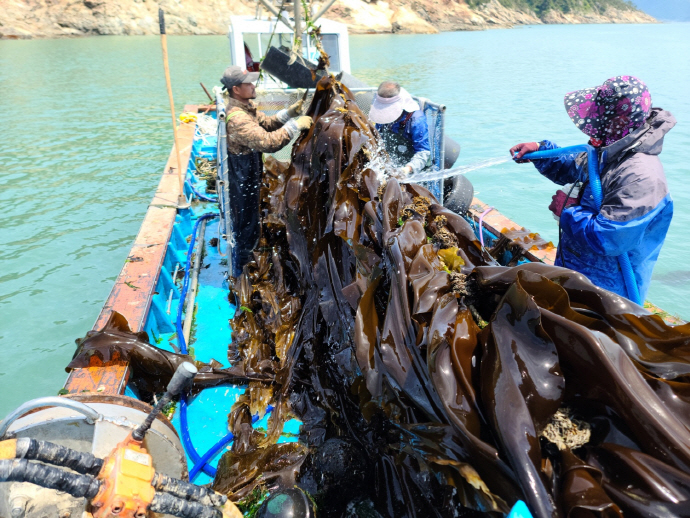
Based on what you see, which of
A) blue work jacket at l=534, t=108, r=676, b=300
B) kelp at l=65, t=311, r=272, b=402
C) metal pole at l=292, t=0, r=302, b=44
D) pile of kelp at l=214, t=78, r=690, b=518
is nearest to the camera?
pile of kelp at l=214, t=78, r=690, b=518

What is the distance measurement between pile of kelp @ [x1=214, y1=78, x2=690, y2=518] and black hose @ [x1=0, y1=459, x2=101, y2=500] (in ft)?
3.16

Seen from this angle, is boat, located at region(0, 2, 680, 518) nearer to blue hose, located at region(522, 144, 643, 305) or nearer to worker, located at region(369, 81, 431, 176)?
worker, located at region(369, 81, 431, 176)

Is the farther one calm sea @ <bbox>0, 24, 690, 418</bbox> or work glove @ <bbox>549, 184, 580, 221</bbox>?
calm sea @ <bbox>0, 24, 690, 418</bbox>

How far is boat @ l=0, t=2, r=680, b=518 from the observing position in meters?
1.48

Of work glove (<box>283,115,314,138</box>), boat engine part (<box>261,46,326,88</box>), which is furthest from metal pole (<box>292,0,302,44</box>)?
work glove (<box>283,115,314,138</box>)

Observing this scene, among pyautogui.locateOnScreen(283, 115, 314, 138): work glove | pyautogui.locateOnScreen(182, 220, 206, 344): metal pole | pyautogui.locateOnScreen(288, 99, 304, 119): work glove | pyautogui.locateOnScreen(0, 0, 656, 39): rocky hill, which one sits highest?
pyautogui.locateOnScreen(0, 0, 656, 39): rocky hill

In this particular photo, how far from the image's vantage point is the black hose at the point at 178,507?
1396mm

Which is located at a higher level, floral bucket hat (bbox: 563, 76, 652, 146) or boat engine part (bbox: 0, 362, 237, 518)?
floral bucket hat (bbox: 563, 76, 652, 146)

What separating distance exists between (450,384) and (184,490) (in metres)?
0.95

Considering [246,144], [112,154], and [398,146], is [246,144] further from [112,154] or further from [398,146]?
[112,154]

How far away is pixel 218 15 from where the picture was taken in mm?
51812

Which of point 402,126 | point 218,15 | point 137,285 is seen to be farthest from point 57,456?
point 218,15

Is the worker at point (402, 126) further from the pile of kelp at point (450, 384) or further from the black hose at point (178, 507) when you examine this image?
the black hose at point (178, 507)

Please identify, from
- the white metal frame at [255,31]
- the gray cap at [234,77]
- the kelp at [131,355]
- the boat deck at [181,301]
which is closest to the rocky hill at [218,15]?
the white metal frame at [255,31]
